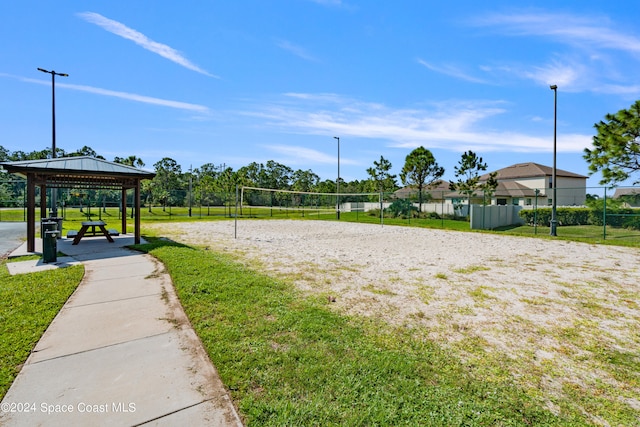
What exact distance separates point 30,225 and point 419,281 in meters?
9.79

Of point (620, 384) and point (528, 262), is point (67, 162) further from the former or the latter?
point (528, 262)

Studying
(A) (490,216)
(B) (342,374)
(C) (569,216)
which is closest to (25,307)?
(B) (342,374)

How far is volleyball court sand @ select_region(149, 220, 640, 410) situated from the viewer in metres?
3.23

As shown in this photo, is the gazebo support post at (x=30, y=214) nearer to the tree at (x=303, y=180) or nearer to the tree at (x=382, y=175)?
A: the tree at (x=382, y=175)

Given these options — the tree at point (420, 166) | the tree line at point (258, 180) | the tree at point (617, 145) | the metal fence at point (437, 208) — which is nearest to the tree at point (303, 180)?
the tree line at point (258, 180)

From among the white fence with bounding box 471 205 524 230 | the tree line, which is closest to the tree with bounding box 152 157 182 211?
the tree line

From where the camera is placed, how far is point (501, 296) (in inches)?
197

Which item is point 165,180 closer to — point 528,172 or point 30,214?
point 30,214

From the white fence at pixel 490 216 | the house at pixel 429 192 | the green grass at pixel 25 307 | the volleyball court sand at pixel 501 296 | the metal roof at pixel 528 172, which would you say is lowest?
the volleyball court sand at pixel 501 296

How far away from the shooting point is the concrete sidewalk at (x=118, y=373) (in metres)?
2.06

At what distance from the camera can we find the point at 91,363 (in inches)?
106

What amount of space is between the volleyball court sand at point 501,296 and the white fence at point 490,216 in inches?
337

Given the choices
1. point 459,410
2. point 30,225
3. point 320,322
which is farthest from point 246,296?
point 30,225

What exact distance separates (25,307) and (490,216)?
20.6 m
